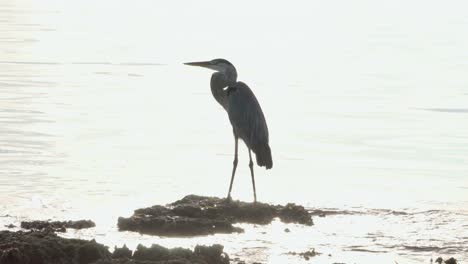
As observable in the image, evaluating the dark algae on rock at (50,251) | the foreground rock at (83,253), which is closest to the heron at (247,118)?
the foreground rock at (83,253)

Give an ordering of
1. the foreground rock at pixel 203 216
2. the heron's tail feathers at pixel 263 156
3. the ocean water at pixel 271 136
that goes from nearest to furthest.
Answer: the foreground rock at pixel 203 216 → the ocean water at pixel 271 136 → the heron's tail feathers at pixel 263 156

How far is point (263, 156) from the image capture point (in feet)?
43.2

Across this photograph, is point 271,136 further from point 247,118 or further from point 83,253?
point 83,253

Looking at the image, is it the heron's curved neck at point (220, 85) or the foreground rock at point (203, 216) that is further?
the heron's curved neck at point (220, 85)

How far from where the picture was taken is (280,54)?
3762cm

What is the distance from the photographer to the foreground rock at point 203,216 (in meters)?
11.8

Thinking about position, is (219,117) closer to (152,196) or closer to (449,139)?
(449,139)

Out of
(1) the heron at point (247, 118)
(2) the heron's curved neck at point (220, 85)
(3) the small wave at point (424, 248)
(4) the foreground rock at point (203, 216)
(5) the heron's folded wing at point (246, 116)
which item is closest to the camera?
(3) the small wave at point (424, 248)

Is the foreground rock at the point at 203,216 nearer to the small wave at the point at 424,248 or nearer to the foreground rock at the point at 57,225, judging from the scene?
the foreground rock at the point at 57,225

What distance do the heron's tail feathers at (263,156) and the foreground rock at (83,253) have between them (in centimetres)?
327

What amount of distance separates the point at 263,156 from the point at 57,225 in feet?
8.98

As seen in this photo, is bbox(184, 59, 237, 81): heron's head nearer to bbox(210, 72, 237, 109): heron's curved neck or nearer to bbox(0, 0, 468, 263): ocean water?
bbox(210, 72, 237, 109): heron's curved neck

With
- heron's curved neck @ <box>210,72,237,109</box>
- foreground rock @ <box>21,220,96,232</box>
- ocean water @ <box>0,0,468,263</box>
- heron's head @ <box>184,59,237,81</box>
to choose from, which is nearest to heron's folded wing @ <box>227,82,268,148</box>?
heron's head @ <box>184,59,237,81</box>

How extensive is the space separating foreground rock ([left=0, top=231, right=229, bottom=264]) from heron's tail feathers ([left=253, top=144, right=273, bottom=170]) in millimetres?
3268
